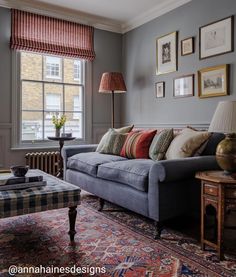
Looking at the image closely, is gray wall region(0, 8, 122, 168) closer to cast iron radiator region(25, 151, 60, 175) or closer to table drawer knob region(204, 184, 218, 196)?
cast iron radiator region(25, 151, 60, 175)

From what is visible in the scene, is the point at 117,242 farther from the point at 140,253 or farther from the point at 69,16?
the point at 69,16

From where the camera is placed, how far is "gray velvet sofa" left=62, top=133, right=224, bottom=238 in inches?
81.8

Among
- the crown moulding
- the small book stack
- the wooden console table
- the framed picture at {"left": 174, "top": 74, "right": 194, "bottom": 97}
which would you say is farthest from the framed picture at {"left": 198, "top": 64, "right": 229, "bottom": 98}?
the small book stack

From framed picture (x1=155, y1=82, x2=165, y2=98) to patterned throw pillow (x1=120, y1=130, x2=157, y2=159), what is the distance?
1.17m

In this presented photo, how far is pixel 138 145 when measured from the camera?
3.03 meters

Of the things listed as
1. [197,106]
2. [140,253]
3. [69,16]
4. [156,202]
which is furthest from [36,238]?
[69,16]

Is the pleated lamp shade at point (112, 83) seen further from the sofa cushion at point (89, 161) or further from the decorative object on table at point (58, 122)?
the sofa cushion at point (89, 161)

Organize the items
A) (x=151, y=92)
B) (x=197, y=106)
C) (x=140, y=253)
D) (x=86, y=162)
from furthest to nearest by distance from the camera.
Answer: (x=151, y=92)
(x=197, y=106)
(x=86, y=162)
(x=140, y=253)

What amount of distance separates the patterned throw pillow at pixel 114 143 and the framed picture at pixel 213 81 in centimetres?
114

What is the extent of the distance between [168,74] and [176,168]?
2266mm

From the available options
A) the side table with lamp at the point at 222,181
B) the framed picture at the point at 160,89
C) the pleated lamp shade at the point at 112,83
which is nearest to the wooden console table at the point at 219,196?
the side table with lamp at the point at 222,181

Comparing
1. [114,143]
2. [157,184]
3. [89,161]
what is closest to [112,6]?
[114,143]

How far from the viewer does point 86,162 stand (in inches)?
121

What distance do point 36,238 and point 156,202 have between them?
957 mm
